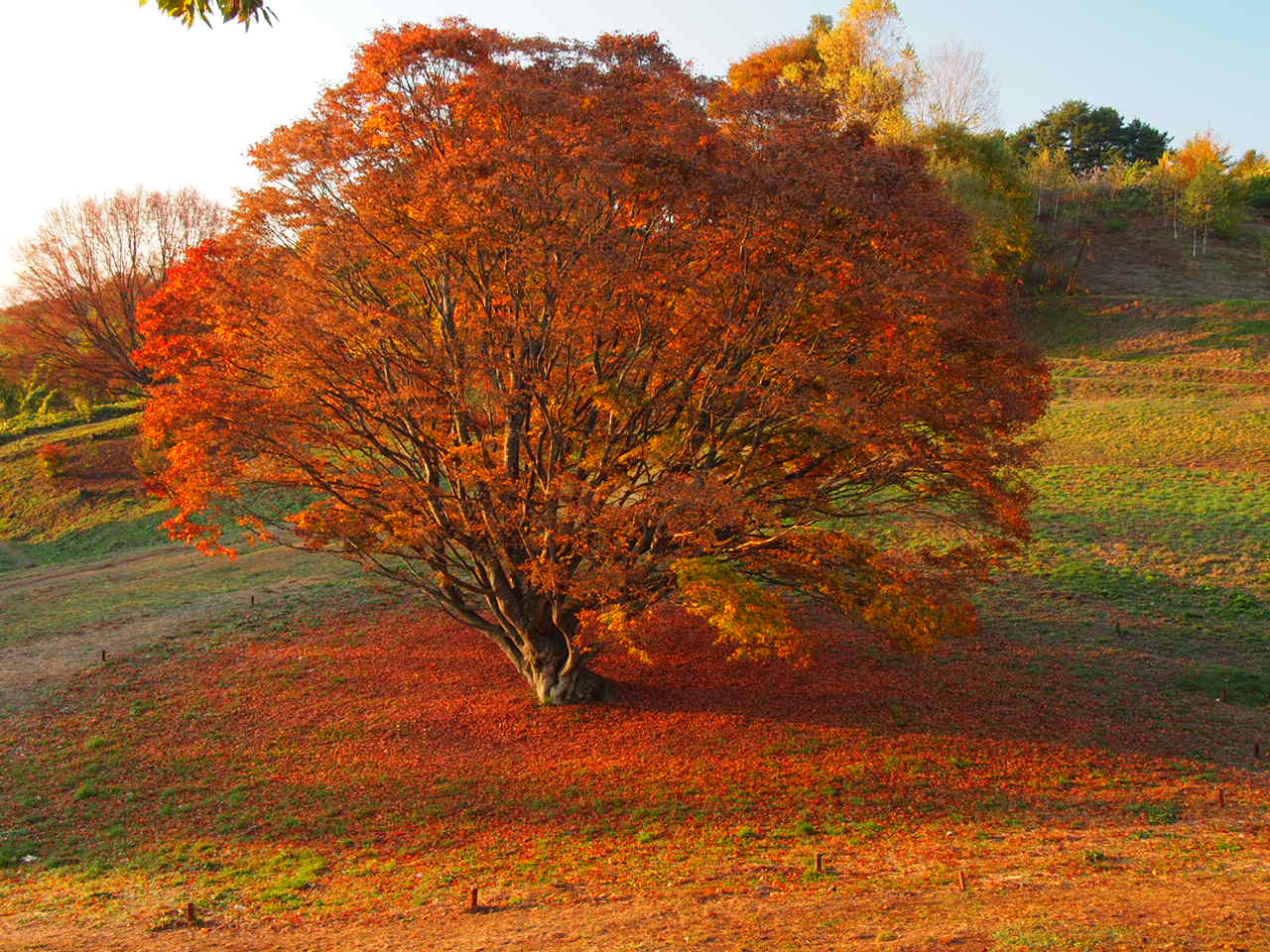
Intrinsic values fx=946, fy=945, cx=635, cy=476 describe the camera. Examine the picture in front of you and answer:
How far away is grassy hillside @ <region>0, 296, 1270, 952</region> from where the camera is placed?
8.88 metres

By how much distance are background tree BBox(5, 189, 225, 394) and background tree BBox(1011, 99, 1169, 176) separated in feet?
191

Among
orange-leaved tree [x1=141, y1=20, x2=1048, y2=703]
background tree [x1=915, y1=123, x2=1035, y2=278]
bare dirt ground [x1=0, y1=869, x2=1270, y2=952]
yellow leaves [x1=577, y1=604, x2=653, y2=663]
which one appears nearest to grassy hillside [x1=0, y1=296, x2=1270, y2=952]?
bare dirt ground [x1=0, y1=869, x2=1270, y2=952]

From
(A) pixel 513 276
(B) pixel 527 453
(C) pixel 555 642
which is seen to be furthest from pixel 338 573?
(A) pixel 513 276

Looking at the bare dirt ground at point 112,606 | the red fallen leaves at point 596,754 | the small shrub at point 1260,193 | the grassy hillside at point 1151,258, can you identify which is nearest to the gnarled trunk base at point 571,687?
the red fallen leaves at point 596,754

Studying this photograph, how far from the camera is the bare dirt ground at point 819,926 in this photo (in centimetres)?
732

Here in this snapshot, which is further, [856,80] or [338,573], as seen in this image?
[856,80]

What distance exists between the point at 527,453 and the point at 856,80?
38.1 meters

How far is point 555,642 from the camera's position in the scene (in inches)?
628

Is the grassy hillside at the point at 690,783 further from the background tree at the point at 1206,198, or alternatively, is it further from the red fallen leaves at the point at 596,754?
the background tree at the point at 1206,198

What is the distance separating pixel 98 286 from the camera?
4956 cm

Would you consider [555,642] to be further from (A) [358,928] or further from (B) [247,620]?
(B) [247,620]

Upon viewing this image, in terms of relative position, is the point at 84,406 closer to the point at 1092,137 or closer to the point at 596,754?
the point at 596,754

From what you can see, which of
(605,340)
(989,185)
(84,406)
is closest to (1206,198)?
(989,185)

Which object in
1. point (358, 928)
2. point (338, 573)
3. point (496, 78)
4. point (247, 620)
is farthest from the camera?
point (338, 573)
